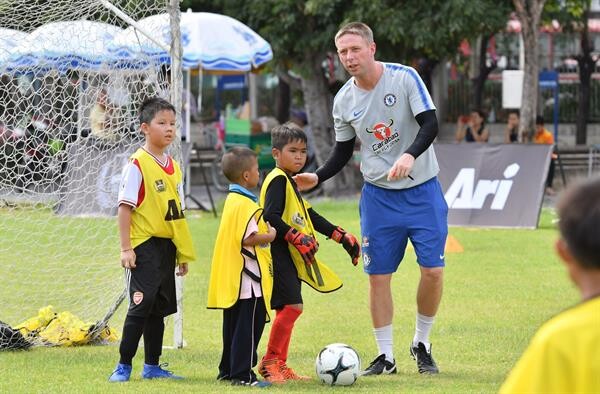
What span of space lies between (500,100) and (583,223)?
30.8m

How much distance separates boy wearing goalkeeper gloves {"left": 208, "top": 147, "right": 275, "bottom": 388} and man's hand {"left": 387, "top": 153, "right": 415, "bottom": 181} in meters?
0.78

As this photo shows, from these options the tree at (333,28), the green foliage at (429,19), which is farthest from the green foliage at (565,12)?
the green foliage at (429,19)

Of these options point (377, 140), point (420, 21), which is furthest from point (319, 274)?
point (420, 21)

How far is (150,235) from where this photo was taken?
701 centimetres

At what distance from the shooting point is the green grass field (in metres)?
6.98

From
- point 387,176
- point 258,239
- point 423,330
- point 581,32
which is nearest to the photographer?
point 258,239

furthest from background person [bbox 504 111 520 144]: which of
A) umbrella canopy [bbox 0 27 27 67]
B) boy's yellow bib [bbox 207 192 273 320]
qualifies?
boy's yellow bib [bbox 207 192 273 320]

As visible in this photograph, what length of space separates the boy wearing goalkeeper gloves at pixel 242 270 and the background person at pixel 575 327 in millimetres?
4222

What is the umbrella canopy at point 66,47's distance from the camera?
8.80m

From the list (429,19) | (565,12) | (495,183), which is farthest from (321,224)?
(565,12)

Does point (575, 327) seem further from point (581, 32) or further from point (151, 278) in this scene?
point (581, 32)

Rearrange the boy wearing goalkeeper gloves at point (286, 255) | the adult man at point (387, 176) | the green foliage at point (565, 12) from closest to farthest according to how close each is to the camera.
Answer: the boy wearing goalkeeper gloves at point (286, 255) < the adult man at point (387, 176) < the green foliage at point (565, 12)

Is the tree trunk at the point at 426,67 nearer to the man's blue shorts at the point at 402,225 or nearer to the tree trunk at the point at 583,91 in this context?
the tree trunk at the point at 583,91

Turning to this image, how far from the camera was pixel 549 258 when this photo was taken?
14.0 m
